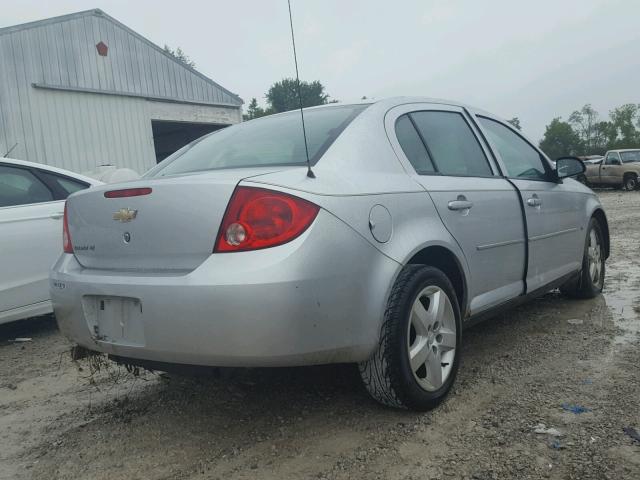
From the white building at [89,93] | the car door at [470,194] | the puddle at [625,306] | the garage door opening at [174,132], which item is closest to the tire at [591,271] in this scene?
the puddle at [625,306]

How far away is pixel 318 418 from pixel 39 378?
200cm

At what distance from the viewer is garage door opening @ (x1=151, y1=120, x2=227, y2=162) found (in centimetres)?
1691

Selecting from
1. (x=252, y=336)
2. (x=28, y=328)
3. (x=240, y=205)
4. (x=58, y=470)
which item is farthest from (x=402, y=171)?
(x=28, y=328)

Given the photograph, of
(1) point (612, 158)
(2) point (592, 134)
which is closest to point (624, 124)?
(2) point (592, 134)

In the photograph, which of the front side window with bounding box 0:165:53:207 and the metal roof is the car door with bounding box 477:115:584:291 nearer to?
the front side window with bounding box 0:165:53:207

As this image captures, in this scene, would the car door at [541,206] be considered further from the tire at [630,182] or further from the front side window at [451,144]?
the tire at [630,182]

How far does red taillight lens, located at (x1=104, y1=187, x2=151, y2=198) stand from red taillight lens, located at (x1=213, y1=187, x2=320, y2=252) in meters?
0.42

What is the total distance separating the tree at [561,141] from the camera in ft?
295

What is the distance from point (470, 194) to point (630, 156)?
70.7 feet

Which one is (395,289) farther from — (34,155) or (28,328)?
(34,155)

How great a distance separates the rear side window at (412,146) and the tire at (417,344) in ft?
1.88

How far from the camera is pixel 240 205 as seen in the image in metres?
2.28

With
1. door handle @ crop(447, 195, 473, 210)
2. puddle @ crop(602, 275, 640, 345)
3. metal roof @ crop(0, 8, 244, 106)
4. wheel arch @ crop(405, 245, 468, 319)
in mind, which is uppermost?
metal roof @ crop(0, 8, 244, 106)

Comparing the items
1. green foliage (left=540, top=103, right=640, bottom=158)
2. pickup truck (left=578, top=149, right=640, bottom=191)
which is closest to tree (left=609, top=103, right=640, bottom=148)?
green foliage (left=540, top=103, right=640, bottom=158)
